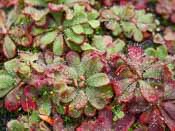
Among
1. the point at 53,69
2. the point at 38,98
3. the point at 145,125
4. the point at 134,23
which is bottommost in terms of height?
the point at 145,125

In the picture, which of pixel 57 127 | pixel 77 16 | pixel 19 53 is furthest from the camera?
pixel 77 16

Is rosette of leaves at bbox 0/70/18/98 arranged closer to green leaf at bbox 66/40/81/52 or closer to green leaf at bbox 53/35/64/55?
green leaf at bbox 53/35/64/55

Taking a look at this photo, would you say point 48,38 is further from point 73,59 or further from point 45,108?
point 45,108

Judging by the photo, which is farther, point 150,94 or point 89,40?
point 89,40

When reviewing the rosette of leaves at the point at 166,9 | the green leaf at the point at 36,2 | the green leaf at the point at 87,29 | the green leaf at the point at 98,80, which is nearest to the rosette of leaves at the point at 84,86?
the green leaf at the point at 98,80

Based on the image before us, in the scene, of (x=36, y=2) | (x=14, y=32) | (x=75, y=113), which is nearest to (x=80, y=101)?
(x=75, y=113)

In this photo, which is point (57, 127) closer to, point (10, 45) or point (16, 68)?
point (16, 68)

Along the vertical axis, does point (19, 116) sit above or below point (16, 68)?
below

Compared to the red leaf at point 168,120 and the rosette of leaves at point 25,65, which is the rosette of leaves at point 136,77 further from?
the rosette of leaves at point 25,65

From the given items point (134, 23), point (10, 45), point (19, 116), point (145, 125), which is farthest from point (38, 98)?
point (134, 23)
